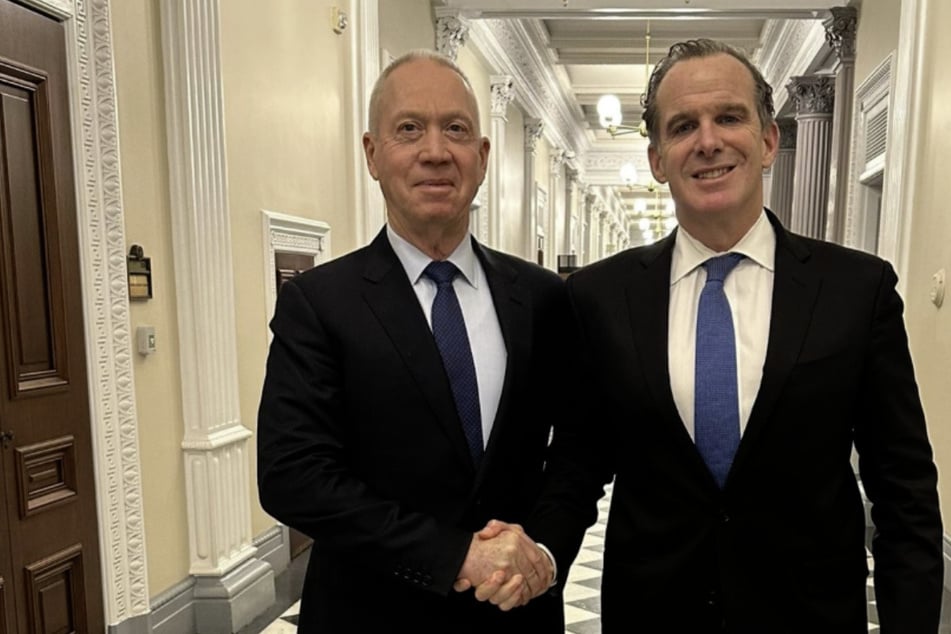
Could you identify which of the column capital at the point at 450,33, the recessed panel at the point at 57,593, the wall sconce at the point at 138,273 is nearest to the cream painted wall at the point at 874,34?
the column capital at the point at 450,33

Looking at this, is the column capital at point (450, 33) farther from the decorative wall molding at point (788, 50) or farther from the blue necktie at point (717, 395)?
the blue necktie at point (717, 395)

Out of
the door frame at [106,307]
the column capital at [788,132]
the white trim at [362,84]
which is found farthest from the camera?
the column capital at [788,132]

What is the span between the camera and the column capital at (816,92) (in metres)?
8.12

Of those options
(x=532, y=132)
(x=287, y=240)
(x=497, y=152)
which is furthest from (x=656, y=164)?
(x=532, y=132)

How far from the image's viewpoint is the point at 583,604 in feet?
13.3

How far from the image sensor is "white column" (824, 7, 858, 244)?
6.33m

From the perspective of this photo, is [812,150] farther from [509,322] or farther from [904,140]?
[509,322]

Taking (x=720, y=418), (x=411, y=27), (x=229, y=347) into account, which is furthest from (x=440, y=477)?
(x=411, y=27)

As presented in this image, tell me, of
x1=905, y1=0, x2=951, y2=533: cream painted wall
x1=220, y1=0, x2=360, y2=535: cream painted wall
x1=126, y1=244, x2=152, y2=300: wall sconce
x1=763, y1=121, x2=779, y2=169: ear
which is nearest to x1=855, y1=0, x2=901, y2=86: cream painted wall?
x1=905, y1=0, x2=951, y2=533: cream painted wall

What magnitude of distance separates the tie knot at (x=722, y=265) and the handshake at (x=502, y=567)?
24.8 inches

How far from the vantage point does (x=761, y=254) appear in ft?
4.59

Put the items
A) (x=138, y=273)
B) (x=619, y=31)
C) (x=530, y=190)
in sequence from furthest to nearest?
(x=530, y=190), (x=619, y=31), (x=138, y=273)

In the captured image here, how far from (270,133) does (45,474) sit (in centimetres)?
225

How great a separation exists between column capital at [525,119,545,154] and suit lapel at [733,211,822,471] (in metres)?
11.0
